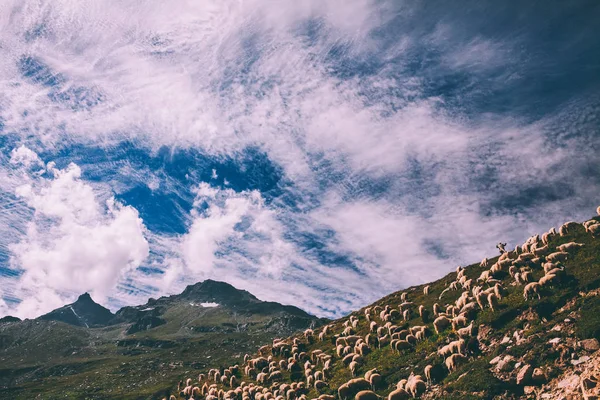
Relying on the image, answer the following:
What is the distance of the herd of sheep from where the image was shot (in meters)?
24.1

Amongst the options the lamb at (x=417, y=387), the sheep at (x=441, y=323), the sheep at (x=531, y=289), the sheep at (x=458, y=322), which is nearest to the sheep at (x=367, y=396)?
the lamb at (x=417, y=387)

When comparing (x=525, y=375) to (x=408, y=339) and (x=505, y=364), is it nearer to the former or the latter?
(x=505, y=364)

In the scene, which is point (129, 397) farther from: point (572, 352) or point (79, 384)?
point (572, 352)

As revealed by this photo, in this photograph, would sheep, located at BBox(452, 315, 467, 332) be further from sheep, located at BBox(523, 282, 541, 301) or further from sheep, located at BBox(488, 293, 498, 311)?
sheep, located at BBox(523, 282, 541, 301)

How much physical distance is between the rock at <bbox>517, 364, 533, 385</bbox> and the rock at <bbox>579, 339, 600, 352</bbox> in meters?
2.45

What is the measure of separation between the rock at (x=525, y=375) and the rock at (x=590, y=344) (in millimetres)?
2448

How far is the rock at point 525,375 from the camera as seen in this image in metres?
16.8

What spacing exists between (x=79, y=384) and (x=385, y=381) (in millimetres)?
153355

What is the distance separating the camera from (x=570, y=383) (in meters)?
15.0

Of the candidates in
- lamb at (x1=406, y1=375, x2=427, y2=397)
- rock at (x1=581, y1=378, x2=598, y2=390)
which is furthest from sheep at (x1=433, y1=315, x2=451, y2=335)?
rock at (x1=581, y1=378, x2=598, y2=390)

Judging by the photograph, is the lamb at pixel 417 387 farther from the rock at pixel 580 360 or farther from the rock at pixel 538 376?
the rock at pixel 580 360

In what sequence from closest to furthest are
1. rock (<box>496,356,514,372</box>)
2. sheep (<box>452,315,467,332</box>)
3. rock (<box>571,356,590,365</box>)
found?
rock (<box>571,356,590,365</box>) < rock (<box>496,356,514,372</box>) < sheep (<box>452,315,467,332</box>)

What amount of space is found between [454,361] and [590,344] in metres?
8.02

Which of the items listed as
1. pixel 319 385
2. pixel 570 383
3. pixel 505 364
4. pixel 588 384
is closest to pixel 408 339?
pixel 319 385
